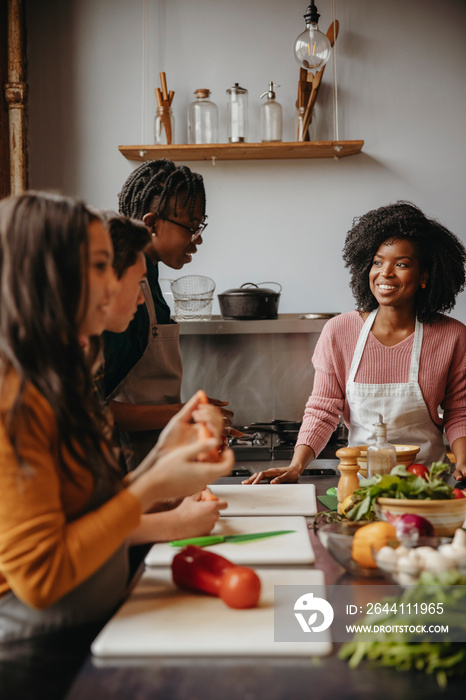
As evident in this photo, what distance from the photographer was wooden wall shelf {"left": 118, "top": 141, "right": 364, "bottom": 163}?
303 cm

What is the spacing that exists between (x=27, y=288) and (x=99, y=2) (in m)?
2.86

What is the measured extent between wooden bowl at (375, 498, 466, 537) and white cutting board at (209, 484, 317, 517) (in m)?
0.29

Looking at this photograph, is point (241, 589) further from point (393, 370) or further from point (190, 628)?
point (393, 370)

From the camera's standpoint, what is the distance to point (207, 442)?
0.93 meters

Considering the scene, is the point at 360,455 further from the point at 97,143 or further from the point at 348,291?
the point at 97,143

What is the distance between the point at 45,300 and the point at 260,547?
61cm

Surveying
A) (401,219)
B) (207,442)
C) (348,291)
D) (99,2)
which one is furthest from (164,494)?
(99,2)

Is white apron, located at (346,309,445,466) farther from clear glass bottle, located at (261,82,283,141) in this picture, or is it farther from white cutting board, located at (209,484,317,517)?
clear glass bottle, located at (261,82,283,141)

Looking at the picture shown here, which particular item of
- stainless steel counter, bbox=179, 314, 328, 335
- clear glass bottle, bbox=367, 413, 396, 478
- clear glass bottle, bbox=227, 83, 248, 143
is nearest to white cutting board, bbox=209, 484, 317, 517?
clear glass bottle, bbox=367, 413, 396, 478

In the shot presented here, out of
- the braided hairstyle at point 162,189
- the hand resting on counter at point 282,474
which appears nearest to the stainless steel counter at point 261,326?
the braided hairstyle at point 162,189

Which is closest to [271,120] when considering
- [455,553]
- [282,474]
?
[282,474]

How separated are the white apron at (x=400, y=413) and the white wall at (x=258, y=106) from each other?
1234 millimetres

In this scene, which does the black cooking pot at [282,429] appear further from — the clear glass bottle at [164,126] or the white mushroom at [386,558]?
the white mushroom at [386,558]

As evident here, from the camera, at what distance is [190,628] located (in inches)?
35.4
